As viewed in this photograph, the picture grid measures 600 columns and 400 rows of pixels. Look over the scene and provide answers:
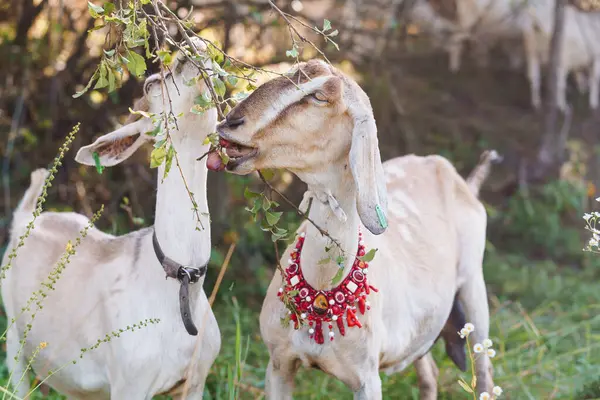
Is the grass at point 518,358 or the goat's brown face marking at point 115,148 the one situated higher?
the goat's brown face marking at point 115,148

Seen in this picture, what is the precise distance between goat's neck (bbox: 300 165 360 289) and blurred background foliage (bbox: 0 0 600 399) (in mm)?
669

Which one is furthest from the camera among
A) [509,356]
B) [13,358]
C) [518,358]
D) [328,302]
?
[509,356]

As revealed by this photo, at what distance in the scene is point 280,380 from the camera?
10.7 ft

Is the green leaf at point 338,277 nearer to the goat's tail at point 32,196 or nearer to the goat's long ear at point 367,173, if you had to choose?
the goat's long ear at point 367,173

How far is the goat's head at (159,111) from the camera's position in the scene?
2.92 m

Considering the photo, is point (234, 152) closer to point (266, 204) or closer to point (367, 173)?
point (266, 204)

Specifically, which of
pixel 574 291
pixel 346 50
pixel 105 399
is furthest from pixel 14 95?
pixel 574 291

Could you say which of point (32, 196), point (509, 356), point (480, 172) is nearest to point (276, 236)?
point (32, 196)

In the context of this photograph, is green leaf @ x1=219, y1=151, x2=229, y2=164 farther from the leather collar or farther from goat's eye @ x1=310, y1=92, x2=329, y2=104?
the leather collar

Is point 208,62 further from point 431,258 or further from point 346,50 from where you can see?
point 346,50

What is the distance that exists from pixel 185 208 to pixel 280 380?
74 centimetres

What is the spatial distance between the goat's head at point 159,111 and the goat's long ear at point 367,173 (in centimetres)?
53

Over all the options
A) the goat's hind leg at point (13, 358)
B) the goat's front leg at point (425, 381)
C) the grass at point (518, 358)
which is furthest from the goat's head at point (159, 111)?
the goat's front leg at point (425, 381)

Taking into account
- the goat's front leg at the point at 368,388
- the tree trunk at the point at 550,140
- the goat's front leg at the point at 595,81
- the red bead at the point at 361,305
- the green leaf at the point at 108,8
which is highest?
the green leaf at the point at 108,8
